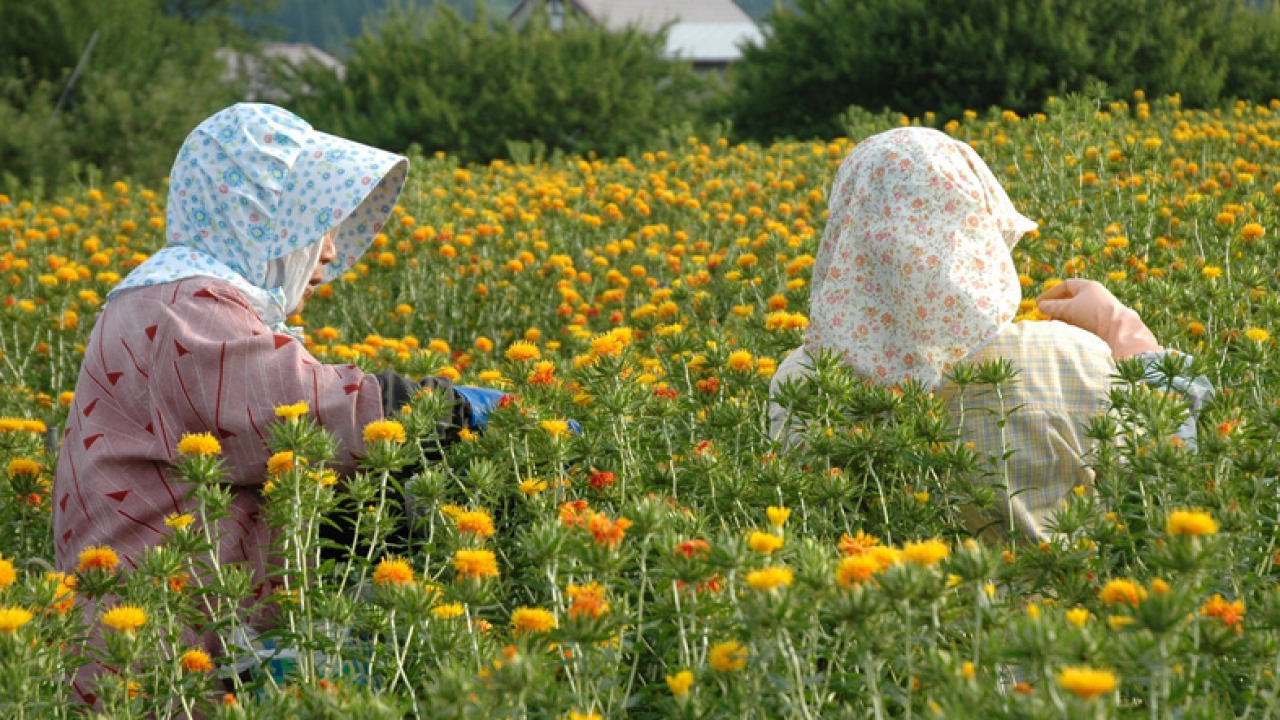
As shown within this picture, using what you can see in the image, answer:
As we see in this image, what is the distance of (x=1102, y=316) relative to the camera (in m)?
3.16

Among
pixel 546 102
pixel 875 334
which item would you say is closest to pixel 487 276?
pixel 875 334

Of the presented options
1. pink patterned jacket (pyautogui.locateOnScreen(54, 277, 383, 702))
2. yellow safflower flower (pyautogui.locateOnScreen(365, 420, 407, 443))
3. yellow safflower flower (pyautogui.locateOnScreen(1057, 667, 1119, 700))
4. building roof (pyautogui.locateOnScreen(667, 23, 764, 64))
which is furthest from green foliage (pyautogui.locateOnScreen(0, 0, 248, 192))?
building roof (pyautogui.locateOnScreen(667, 23, 764, 64))

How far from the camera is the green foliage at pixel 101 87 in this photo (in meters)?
17.1

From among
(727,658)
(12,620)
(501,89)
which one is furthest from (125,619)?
(501,89)

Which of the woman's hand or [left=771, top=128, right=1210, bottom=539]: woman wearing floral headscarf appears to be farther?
the woman's hand

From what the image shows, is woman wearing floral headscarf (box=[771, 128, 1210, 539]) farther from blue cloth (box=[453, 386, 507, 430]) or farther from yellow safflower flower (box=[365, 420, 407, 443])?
yellow safflower flower (box=[365, 420, 407, 443])

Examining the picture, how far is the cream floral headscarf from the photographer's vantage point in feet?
9.38

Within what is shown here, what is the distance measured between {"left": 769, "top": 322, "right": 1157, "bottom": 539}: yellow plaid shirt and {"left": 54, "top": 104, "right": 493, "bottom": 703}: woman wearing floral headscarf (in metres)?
1.05

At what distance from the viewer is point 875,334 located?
2.97m

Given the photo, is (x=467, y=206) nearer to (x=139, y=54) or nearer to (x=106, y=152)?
(x=106, y=152)

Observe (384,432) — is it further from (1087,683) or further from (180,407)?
(1087,683)

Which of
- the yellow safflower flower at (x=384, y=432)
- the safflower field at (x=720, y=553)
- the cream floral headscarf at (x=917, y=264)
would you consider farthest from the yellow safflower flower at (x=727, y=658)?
the cream floral headscarf at (x=917, y=264)

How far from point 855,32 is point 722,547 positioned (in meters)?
15.1

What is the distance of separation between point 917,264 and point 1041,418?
41 centimetres
